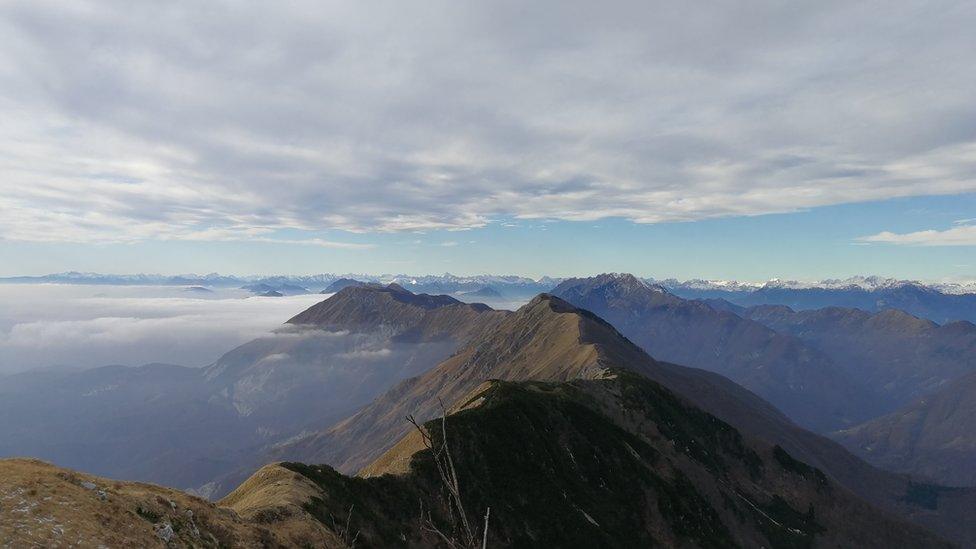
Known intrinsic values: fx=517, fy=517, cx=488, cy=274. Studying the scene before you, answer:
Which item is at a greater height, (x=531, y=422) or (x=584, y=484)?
(x=531, y=422)

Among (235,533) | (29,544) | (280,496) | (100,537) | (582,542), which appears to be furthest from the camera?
(582,542)

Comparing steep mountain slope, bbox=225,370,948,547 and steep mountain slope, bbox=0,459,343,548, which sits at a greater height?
steep mountain slope, bbox=0,459,343,548

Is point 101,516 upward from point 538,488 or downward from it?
upward

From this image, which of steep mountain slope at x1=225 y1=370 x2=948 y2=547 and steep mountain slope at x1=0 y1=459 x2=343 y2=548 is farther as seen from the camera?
steep mountain slope at x1=225 y1=370 x2=948 y2=547

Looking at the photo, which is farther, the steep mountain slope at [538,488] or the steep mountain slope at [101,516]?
the steep mountain slope at [538,488]

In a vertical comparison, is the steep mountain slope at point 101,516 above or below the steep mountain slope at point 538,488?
above

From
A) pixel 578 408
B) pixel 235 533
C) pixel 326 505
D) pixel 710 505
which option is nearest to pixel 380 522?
pixel 326 505

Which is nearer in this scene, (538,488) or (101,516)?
(101,516)

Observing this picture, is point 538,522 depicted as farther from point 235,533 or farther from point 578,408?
point 235,533
